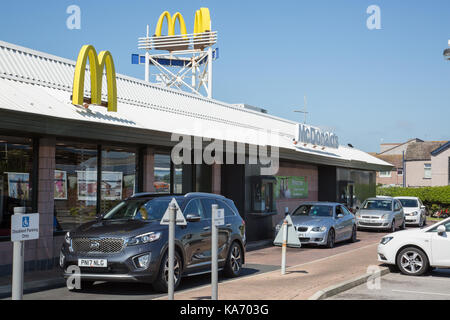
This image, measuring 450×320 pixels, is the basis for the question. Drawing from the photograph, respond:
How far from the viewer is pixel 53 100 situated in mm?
12961

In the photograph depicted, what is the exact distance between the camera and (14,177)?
485 inches

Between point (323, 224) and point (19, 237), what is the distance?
46.3ft

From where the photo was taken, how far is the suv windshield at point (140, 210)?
1081 cm

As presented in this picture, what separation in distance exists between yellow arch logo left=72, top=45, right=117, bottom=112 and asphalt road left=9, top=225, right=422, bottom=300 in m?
4.52

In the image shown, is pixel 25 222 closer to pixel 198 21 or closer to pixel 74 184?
pixel 74 184

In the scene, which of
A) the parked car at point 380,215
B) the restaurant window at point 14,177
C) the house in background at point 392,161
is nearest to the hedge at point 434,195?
the parked car at point 380,215

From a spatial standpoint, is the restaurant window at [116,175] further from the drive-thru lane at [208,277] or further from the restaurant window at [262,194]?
the restaurant window at [262,194]

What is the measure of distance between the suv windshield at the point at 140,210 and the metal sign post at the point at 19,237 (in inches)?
176

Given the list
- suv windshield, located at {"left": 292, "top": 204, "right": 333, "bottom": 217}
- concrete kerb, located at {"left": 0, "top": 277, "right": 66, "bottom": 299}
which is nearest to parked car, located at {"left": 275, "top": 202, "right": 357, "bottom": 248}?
suv windshield, located at {"left": 292, "top": 204, "right": 333, "bottom": 217}

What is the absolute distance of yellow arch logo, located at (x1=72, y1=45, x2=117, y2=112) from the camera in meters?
13.2

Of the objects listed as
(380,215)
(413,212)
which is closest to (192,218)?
(380,215)
